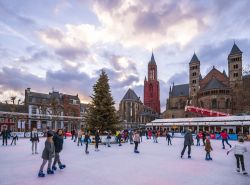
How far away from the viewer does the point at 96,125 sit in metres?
A: 27.3

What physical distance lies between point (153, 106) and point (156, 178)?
115281mm

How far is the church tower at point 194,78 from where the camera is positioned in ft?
272

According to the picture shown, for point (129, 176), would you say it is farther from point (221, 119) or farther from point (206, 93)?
point (206, 93)

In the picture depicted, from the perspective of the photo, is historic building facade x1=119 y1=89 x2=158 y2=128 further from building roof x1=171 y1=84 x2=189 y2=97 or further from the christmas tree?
the christmas tree

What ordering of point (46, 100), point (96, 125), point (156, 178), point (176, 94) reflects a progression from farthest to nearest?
point (176, 94), point (46, 100), point (96, 125), point (156, 178)

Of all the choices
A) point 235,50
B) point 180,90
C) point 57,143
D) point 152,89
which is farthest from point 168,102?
point 57,143

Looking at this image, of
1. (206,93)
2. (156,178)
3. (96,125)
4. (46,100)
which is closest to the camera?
(156,178)

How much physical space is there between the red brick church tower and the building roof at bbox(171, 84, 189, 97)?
825 inches

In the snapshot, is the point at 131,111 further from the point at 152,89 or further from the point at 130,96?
the point at 152,89

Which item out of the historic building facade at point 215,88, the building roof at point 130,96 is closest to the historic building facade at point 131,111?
the building roof at point 130,96

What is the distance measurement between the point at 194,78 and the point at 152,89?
3943 centimetres

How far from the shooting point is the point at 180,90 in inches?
3885

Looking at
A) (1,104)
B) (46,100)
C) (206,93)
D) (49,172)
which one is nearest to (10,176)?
(49,172)

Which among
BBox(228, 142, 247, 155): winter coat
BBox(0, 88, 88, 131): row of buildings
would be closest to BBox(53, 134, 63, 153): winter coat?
BBox(228, 142, 247, 155): winter coat
